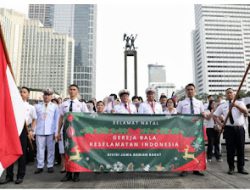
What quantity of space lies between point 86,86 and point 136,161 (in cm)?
13376

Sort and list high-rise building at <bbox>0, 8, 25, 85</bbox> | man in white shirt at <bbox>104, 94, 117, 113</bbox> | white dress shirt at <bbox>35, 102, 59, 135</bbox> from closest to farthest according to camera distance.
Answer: white dress shirt at <bbox>35, 102, 59, 135</bbox> < man in white shirt at <bbox>104, 94, 117, 113</bbox> < high-rise building at <bbox>0, 8, 25, 85</bbox>

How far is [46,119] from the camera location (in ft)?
18.2

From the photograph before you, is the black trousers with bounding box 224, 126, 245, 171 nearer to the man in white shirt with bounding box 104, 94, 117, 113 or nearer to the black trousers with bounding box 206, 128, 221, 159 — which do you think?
the black trousers with bounding box 206, 128, 221, 159

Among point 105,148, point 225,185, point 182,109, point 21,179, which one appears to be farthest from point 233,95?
point 21,179

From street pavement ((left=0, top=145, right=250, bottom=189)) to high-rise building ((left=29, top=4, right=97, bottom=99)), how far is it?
132m

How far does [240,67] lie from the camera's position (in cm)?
12331

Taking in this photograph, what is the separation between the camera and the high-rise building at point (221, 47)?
122m

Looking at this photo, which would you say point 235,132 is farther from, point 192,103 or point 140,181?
point 140,181

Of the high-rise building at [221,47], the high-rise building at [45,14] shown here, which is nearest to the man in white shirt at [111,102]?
the high-rise building at [221,47]

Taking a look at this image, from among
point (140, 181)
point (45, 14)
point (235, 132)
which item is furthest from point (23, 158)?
point (45, 14)

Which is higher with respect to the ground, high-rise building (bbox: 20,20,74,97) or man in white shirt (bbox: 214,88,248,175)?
high-rise building (bbox: 20,20,74,97)

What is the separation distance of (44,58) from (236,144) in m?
133

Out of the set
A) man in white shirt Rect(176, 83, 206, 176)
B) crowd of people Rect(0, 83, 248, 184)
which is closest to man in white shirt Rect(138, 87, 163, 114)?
crowd of people Rect(0, 83, 248, 184)

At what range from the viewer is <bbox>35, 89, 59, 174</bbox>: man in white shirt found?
17.8 ft
